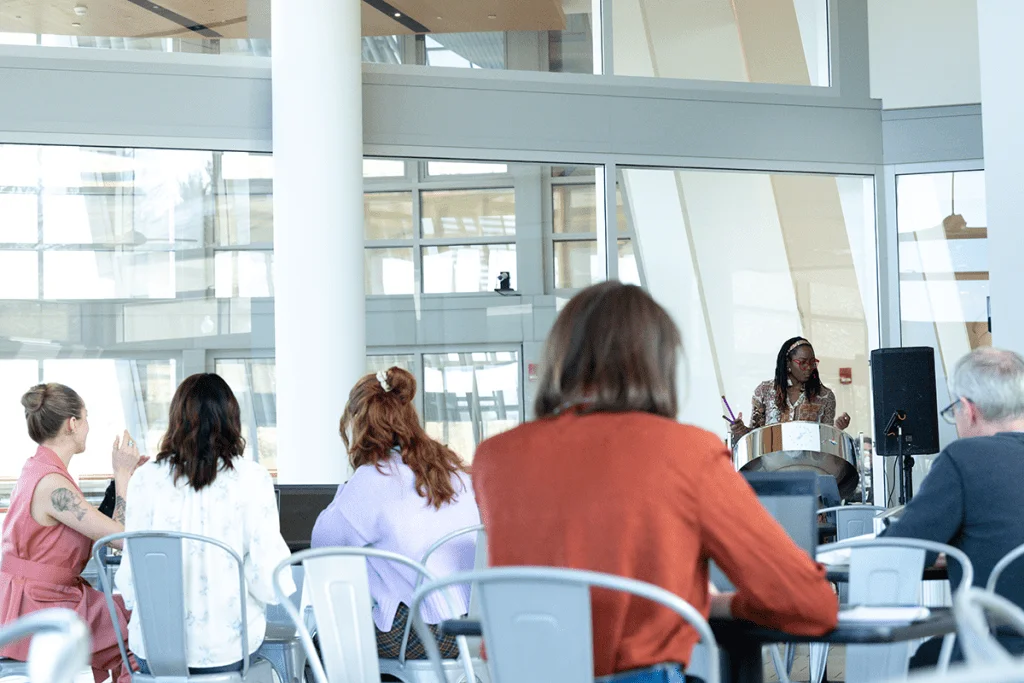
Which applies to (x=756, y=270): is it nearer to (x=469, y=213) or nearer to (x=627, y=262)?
(x=627, y=262)

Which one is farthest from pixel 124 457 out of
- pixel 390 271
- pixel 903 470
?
pixel 903 470

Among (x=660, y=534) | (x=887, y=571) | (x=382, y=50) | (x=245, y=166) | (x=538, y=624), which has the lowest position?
(x=887, y=571)

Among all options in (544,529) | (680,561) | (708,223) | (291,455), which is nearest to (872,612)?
(680,561)

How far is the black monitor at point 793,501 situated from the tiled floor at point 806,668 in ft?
Result: 7.71

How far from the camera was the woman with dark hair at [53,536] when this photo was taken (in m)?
3.47

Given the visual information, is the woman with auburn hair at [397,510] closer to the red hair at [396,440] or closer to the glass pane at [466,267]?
the red hair at [396,440]

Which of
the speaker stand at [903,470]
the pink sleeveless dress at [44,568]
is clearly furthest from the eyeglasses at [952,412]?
the speaker stand at [903,470]

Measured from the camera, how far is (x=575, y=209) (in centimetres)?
668

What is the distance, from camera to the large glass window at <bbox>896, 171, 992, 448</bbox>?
23.4 feet

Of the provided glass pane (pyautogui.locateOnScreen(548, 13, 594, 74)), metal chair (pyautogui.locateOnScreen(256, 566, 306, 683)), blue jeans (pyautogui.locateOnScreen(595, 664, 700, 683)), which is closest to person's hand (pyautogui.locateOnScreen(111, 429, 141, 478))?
metal chair (pyautogui.locateOnScreen(256, 566, 306, 683))

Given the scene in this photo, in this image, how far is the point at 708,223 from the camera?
695cm

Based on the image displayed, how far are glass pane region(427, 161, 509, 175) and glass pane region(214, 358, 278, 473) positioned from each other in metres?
1.33

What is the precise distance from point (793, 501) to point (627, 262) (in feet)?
15.0

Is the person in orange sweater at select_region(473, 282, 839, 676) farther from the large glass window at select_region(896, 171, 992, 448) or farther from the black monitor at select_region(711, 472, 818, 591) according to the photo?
the large glass window at select_region(896, 171, 992, 448)
